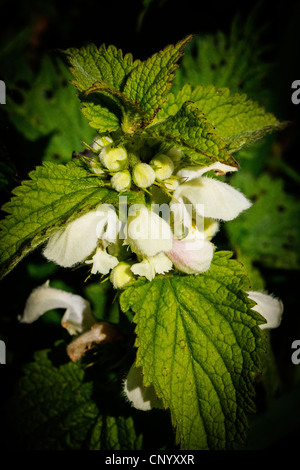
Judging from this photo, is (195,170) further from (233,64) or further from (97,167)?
(233,64)

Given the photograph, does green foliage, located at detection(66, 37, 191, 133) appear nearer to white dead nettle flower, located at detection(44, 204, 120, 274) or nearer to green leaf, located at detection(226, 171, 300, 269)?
white dead nettle flower, located at detection(44, 204, 120, 274)

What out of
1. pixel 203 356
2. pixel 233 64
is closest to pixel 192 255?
pixel 203 356

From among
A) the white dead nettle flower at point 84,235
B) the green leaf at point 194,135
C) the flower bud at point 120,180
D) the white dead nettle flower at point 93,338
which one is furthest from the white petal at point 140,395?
the green leaf at point 194,135

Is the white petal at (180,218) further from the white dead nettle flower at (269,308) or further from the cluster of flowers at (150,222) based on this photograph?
the white dead nettle flower at (269,308)

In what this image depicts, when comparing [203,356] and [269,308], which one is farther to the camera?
[269,308]

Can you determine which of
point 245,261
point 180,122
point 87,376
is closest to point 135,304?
point 180,122

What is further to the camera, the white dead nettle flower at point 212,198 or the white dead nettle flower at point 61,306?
the white dead nettle flower at point 61,306
